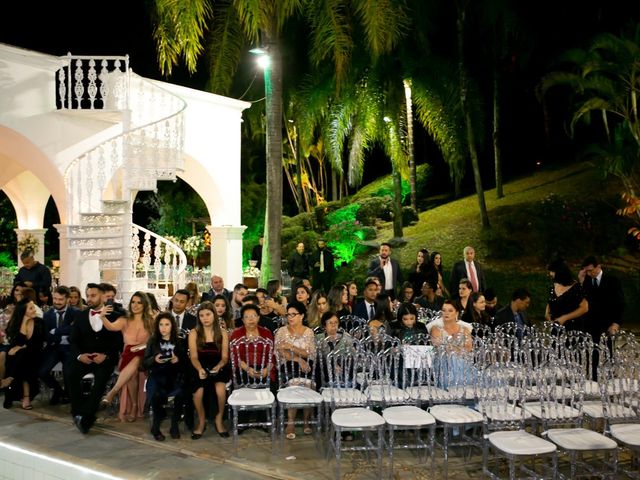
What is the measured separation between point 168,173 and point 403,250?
9.19 meters

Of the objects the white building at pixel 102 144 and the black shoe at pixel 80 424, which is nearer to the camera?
the black shoe at pixel 80 424

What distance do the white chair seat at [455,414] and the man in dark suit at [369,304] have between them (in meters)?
2.68

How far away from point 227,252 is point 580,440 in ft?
31.6

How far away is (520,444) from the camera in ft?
16.7

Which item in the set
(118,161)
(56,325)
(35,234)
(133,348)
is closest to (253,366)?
(133,348)

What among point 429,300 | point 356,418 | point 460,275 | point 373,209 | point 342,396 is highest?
Result: point 373,209

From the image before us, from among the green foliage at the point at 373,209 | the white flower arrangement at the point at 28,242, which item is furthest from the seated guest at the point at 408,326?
the green foliage at the point at 373,209

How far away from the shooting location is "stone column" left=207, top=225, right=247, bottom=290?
13922 mm

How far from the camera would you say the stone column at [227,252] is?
13922mm

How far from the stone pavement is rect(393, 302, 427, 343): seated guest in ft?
3.78

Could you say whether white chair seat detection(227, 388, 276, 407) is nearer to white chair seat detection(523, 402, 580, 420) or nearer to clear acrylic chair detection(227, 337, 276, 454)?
clear acrylic chair detection(227, 337, 276, 454)

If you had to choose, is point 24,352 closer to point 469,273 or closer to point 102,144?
point 102,144

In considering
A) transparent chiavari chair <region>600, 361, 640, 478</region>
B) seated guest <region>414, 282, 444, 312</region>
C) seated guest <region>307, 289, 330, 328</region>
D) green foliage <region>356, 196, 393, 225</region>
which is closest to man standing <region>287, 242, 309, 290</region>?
seated guest <region>414, 282, 444, 312</region>

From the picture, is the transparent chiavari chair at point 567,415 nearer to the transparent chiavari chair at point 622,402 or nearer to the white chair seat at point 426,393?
the transparent chiavari chair at point 622,402
